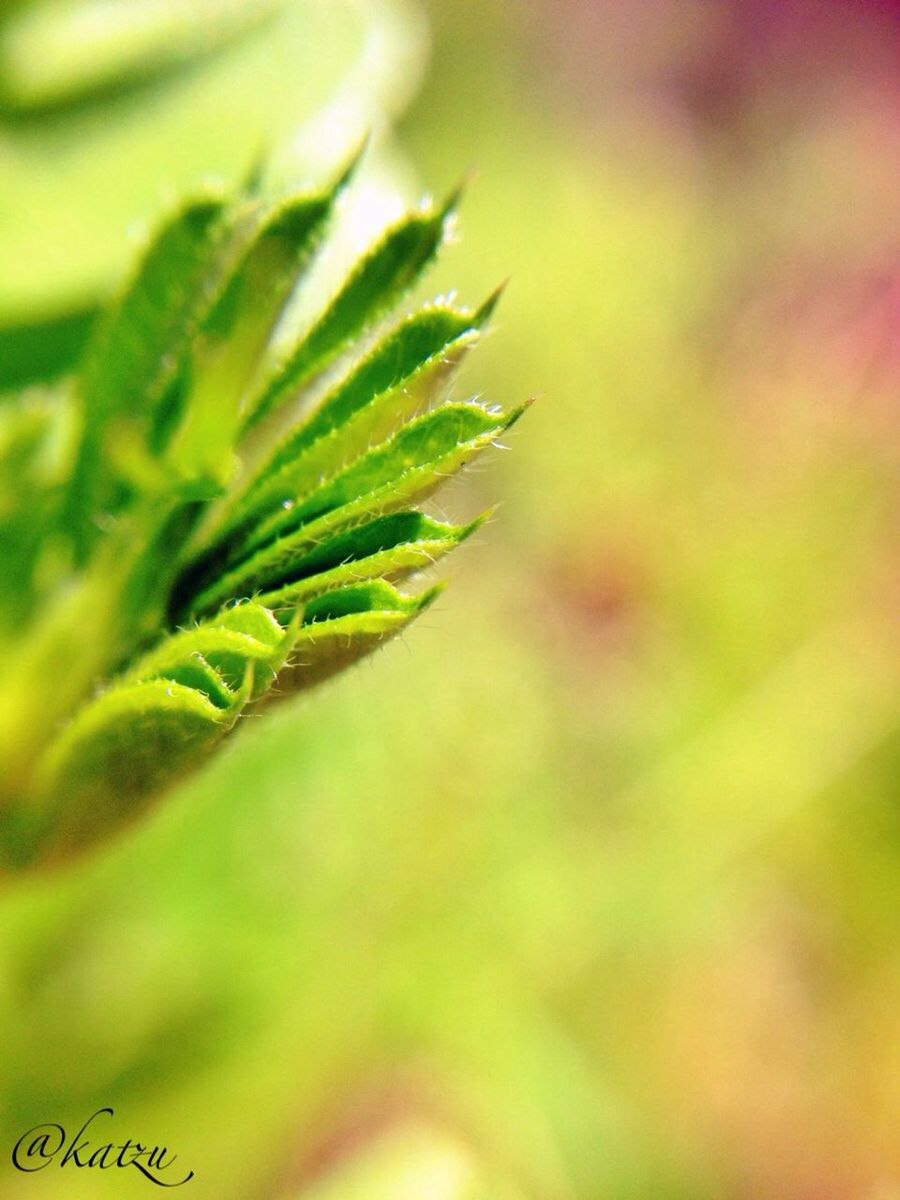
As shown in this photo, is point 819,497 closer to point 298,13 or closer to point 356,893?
point 356,893

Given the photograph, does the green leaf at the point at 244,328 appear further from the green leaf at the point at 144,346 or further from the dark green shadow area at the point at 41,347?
the dark green shadow area at the point at 41,347

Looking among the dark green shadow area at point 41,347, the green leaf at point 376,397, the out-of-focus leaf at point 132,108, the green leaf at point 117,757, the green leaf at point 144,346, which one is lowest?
the green leaf at point 117,757

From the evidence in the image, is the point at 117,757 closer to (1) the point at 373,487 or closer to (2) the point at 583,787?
(1) the point at 373,487

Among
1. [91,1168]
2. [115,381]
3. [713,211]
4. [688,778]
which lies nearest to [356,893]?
[91,1168]

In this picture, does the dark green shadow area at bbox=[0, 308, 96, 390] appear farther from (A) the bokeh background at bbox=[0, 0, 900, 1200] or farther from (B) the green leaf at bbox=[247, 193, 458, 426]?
(B) the green leaf at bbox=[247, 193, 458, 426]
